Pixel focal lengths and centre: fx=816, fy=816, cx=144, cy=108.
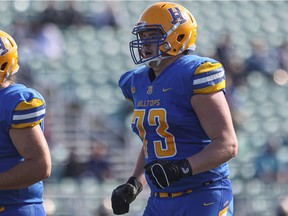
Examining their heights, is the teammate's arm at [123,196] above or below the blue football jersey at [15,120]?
below

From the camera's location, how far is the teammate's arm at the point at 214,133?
3.96 meters

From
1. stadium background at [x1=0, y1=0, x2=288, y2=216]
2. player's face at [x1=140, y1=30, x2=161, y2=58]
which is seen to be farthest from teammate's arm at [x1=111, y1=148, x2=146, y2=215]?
stadium background at [x1=0, y1=0, x2=288, y2=216]

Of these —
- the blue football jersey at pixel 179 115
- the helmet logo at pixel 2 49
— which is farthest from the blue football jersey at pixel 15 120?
the blue football jersey at pixel 179 115

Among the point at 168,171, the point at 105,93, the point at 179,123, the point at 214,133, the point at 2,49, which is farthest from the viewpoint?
the point at 105,93

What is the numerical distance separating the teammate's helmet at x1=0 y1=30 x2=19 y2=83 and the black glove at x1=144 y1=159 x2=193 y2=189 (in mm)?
1049

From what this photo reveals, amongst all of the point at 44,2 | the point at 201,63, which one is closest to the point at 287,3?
the point at 44,2

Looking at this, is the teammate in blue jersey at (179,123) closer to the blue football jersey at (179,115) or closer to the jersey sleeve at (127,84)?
the blue football jersey at (179,115)

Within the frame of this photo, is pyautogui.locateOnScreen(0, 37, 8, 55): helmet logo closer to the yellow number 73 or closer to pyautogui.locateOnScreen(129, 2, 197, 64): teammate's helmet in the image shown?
pyautogui.locateOnScreen(129, 2, 197, 64): teammate's helmet

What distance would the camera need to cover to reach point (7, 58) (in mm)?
4480

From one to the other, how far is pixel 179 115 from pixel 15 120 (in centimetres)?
84

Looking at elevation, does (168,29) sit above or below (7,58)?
above

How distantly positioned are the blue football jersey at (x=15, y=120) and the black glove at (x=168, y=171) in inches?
28.3

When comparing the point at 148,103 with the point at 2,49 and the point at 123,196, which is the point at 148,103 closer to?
the point at 123,196

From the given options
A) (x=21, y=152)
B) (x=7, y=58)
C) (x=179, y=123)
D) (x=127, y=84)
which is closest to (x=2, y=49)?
(x=7, y=58)
